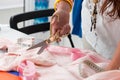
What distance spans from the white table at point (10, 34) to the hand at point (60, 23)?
0.26m

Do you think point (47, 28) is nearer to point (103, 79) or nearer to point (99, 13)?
point (99, 13)

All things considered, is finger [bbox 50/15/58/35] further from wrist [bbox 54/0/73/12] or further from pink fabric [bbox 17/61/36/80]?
pink fabric [bbox 17/61/36/80]

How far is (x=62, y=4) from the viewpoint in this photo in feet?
4.02

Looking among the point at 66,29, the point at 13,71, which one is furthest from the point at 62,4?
the point at 13,71

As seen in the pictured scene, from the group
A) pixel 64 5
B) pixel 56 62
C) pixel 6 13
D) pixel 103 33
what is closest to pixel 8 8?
pixel 6 13

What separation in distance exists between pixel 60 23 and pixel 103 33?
0.69 feet

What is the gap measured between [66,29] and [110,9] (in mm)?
214

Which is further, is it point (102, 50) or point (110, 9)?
point (102, 50)

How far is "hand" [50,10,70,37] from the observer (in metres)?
1.13

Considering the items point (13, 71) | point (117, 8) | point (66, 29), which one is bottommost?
point (13, 71)

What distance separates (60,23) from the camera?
1.17 m

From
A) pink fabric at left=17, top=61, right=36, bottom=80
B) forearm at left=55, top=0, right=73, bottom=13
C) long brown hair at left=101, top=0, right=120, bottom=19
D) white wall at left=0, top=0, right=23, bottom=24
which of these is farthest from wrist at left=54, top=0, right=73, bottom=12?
white wall at left=0, top=0, right=23, bottom=24

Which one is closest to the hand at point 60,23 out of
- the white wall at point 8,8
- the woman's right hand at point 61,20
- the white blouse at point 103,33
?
the woman's right hand at point 61,20

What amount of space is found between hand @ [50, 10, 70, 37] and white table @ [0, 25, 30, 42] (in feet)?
0.84
